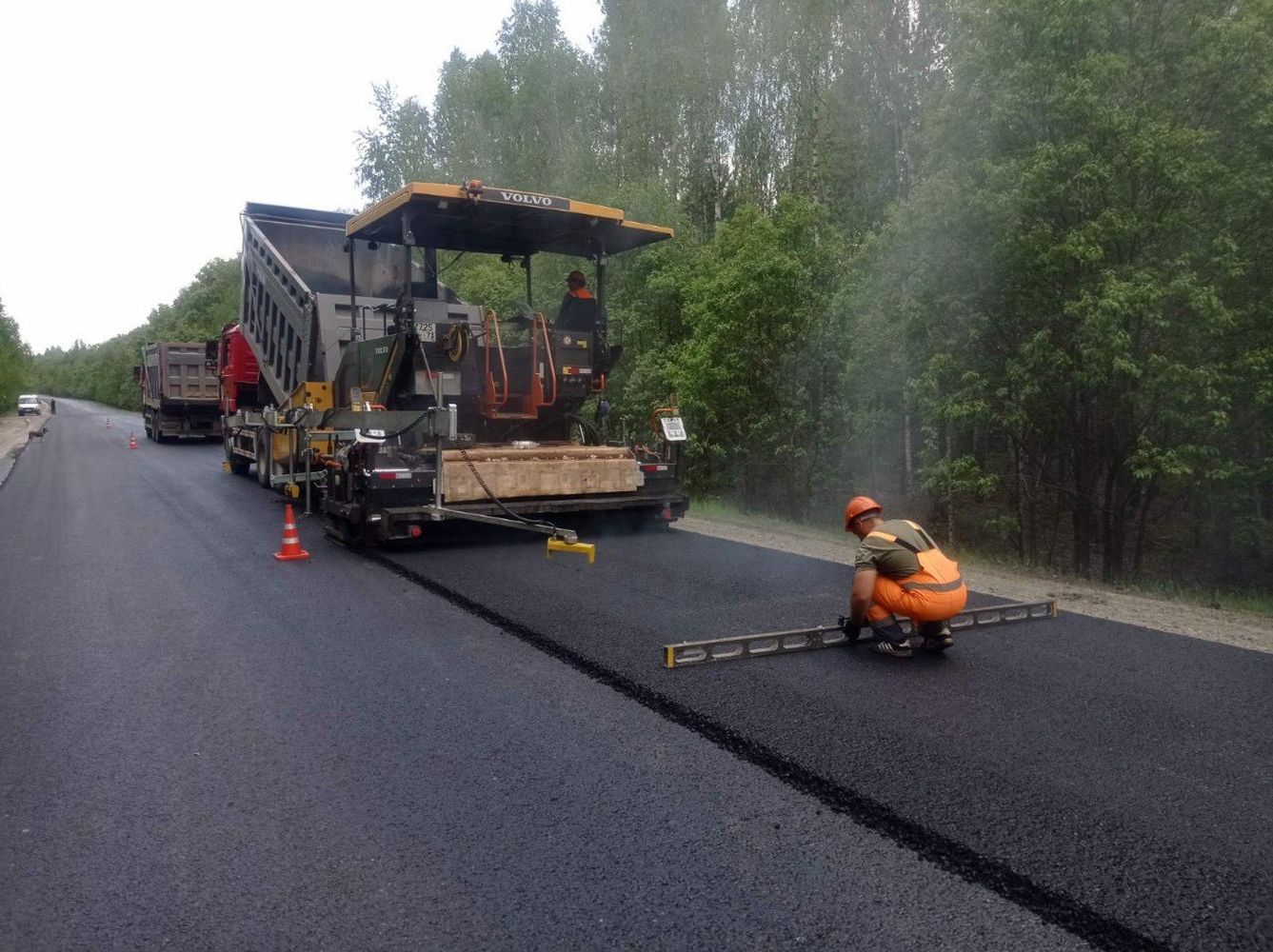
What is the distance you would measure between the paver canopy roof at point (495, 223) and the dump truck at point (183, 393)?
18141mm

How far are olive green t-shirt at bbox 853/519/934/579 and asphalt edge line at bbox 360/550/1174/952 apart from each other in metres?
1.37

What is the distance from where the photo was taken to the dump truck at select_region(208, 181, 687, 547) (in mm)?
8570

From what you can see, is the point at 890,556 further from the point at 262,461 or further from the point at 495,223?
the point at 262,461

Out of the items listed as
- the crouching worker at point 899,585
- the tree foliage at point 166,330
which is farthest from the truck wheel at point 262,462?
the tree foliage at point 166,330

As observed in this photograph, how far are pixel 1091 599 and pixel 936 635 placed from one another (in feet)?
8.91

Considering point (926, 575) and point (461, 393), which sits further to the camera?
point (461, 393)

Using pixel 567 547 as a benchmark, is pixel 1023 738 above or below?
below

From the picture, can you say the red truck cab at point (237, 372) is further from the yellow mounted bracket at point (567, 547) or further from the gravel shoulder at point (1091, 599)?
the yellow mounted bracket at point (567, 547)

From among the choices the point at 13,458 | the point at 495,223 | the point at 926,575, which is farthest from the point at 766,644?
the point at 13,458

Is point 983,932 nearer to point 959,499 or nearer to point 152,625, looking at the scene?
point 152,625

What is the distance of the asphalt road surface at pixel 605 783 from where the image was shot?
8.96 ft

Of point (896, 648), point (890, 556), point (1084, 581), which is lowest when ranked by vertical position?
point (1084, 581)

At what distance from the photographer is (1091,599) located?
7.31 metres

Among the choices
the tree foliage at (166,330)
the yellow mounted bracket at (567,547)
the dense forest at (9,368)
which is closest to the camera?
the yellow mounted bracket at (567,547)
